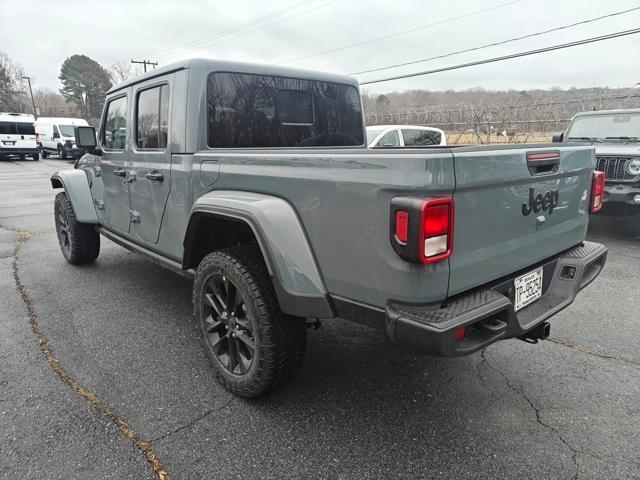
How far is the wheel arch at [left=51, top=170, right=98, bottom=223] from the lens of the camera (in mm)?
4840

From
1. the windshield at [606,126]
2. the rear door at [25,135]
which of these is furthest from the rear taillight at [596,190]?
the rear door at [25,135]

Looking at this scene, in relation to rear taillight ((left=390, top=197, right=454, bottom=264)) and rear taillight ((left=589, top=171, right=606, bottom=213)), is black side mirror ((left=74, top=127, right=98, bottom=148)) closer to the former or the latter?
rear taillight ((left=390, top=197, right=454, bottom=264))

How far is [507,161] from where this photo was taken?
2.08 meters

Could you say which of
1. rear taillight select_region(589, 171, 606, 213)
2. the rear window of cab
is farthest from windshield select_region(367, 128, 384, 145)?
rear taillight select_region(589, 171, 606, 213)

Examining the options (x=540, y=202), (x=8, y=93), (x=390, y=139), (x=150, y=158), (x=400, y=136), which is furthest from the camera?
(x=8, y=93)

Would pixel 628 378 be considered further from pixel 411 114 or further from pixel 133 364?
pixel 411 114

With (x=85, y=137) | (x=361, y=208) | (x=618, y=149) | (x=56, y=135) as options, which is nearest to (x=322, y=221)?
(x=361, y=208)

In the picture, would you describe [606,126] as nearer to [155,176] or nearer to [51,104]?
[155,176]

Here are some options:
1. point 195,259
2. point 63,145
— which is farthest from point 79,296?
point 63,145

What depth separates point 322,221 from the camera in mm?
2137

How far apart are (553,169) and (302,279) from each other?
1.44m

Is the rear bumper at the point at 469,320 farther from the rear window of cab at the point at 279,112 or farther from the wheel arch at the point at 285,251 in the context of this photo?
the rear window of cab at the point at 279,112

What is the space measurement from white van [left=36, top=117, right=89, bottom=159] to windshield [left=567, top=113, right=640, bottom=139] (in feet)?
81.9

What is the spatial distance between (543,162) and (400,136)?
25.7ft
